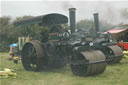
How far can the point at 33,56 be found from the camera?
23.9ft

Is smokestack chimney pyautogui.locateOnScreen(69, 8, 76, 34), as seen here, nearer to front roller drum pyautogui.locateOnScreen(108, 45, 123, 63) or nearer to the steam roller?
the steam roller

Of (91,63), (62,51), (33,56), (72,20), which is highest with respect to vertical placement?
(72,20)

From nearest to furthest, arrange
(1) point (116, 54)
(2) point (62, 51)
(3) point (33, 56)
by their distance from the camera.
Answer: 1. (2) point (62, 51)
2. (3) point (33, 56)
3. (1) point (116, 54)

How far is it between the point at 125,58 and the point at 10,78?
21.8ft

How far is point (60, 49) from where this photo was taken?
22.8 feet

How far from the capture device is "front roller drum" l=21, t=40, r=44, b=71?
7.02m

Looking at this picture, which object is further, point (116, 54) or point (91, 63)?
point (116, 54)

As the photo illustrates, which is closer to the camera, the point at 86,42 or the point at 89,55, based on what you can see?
the point at 89,55

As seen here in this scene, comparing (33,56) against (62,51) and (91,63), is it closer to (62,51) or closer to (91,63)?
(62,51)

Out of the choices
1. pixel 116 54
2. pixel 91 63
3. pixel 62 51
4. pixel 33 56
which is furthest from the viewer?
pixel 116 54

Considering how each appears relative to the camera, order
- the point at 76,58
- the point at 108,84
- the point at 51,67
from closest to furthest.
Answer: the point at 108,84
the point at 76,58
the point at 51,67

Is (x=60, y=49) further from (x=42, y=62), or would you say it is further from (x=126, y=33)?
(x=126, y=33)

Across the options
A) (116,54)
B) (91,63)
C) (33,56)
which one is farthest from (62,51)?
(116,54)

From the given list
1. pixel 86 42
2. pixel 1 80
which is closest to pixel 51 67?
pixel 86 42
